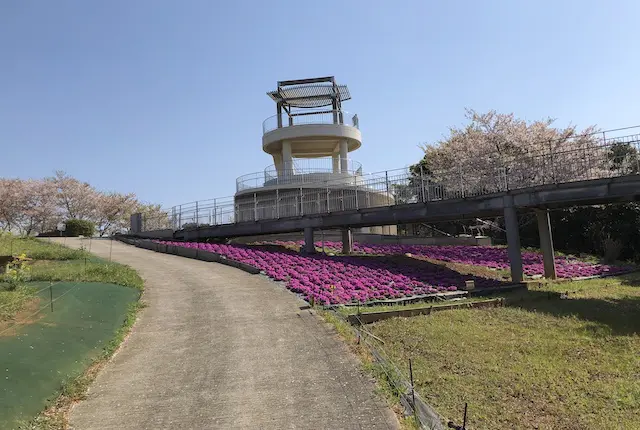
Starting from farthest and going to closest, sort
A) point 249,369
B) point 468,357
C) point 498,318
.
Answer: point 498,318 < point 468,357 < point 249,369

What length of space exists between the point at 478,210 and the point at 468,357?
1011 centimetres

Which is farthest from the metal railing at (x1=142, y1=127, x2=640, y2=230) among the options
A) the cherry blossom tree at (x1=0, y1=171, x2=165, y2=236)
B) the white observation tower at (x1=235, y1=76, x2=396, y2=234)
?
the cherry blossom tree at (x1=0, y1=171, x2=165, y2=236)

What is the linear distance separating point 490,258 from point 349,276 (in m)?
10.8

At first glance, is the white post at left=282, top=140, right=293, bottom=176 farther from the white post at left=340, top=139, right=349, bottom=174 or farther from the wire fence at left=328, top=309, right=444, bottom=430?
the wire fence at left=328, top=309, right=444, bottom=430

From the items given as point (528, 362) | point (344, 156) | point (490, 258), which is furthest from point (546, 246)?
point (344, 156)

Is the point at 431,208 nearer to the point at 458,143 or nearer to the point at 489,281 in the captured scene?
the point at 489,281

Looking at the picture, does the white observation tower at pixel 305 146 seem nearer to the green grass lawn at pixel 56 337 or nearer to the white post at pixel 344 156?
the white post at pixel 344 156

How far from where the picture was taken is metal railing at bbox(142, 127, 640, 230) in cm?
1678

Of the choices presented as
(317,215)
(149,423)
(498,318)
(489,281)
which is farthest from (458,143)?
(149,423)

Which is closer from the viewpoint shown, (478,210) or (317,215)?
(478,210)

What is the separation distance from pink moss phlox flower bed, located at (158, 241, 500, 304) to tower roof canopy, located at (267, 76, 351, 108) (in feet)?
48.9

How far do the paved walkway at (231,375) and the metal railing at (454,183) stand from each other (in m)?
9.48

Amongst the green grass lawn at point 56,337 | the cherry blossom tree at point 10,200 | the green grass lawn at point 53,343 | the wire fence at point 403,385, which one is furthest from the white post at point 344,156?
the cherry blossom tree at point 10,200

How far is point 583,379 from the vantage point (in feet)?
20.7
